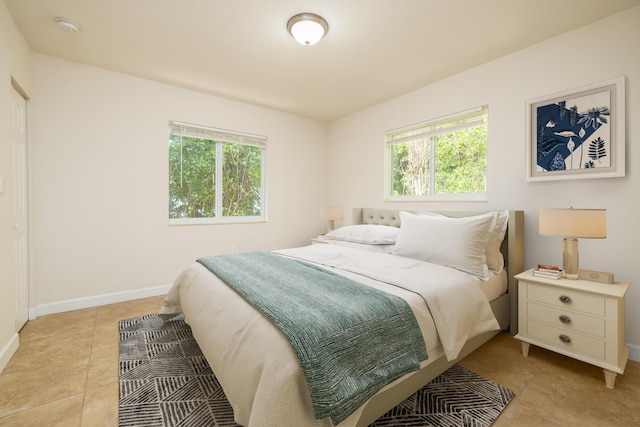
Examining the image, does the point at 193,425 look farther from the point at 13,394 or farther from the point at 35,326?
the point at 35,326

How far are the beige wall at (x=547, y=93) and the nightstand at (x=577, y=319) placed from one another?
36 cm

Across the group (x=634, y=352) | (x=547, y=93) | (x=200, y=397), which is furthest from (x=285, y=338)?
(x=547, y=93)

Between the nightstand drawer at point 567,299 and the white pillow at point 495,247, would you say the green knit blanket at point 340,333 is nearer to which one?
the nightstand drawer at point 567,299

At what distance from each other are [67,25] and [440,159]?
370 cm

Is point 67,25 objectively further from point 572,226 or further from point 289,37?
point 572,226

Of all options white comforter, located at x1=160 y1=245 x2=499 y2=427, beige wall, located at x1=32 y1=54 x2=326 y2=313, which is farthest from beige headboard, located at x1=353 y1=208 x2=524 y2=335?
beige wall, located at x1=32 y1=54 x2=326 y2=313

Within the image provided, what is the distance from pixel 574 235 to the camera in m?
1.98

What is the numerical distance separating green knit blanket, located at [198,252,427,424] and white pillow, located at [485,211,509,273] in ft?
4.33

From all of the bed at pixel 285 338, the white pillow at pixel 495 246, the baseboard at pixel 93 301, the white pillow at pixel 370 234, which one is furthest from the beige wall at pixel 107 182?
the white pillow at pixel 495 246

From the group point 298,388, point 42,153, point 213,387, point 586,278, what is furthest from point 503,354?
point 42,153

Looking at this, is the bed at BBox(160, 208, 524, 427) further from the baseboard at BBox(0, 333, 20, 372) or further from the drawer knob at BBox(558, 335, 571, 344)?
the baseboard at BBox(0, 333, 20, 372)

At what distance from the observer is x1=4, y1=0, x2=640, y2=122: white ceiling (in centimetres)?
210

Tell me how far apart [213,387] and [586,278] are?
8.60 ft

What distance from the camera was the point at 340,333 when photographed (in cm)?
126
